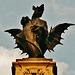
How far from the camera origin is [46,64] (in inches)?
1162

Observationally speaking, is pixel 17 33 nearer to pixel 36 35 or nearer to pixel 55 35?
pixel 36 35

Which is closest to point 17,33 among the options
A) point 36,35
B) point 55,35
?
point 36,35

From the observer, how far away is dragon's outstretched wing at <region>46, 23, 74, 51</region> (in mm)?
31469

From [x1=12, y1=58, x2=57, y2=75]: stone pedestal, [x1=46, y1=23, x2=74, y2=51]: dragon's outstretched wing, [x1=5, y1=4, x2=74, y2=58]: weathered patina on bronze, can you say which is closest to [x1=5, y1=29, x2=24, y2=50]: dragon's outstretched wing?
[x1=5, y1=4, x2=74, y2=58]: weathered patina on bronze

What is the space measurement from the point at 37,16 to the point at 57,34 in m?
2.03

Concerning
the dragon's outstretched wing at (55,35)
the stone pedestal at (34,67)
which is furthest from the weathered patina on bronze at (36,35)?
the stone pedestal at (34,67)

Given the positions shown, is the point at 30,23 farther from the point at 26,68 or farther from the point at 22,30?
the point at 26,68

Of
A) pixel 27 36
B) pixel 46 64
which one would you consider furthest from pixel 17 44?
pixel 46 64

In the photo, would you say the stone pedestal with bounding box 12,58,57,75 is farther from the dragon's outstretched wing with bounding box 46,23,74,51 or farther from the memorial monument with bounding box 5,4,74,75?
the dragon's outstretched wing with bounding box 46,23,74,51

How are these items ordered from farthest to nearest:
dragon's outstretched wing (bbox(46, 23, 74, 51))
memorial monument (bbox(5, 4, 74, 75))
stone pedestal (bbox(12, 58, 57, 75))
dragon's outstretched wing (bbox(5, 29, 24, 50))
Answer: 1. dragon's outstretched wing (bbox(46, 23, 74, 51))
2. dragon's outstretched wing (bbox(5, 29, 24, 50))
3. memorial monument (bbox(5, 4, 74, 75))
4. stone pedestal (bbox(12, 58, 57, 75))

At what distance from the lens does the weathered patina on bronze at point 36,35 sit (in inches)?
1204

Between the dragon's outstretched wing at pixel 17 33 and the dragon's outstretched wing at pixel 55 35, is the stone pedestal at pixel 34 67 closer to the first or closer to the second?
the dragon's outstretched wing at pixel 17 33

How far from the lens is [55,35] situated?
31.8m

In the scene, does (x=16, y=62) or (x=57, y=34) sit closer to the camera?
(x=16, y=62)
